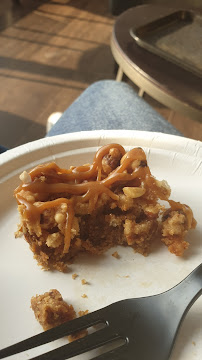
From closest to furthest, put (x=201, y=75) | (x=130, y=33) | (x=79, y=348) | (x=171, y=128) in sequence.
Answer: (x=79, y=348), (x=171, y=128), (x=201, y=75), (x=130, y=33)

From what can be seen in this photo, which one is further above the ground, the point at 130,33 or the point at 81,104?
the point at 130,33

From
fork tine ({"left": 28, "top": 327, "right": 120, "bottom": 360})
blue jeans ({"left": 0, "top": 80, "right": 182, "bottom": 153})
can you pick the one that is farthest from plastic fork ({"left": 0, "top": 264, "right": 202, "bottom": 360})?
blue jeans ({"left": 0, "top": 80, "right": 182, "bottom": 153})

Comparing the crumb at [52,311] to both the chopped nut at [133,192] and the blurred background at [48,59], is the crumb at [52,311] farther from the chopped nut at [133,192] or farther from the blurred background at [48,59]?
the blurred background at [48,59]

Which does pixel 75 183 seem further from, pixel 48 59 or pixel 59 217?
pixel 48 59

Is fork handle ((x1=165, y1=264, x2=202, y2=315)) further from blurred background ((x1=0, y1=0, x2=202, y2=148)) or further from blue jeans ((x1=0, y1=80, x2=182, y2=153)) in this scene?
blurred background ((x1=0, y1=0, x2=202, y2=148))

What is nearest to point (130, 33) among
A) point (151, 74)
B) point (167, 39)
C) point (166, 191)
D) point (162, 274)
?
point (167, 39)

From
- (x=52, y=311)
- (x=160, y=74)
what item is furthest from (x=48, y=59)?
(x=52, y=311)

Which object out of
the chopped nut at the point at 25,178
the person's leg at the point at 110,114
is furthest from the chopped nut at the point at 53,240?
the person's leg at the point at 110,114

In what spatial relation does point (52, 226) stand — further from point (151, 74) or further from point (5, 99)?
point (5, 99)
